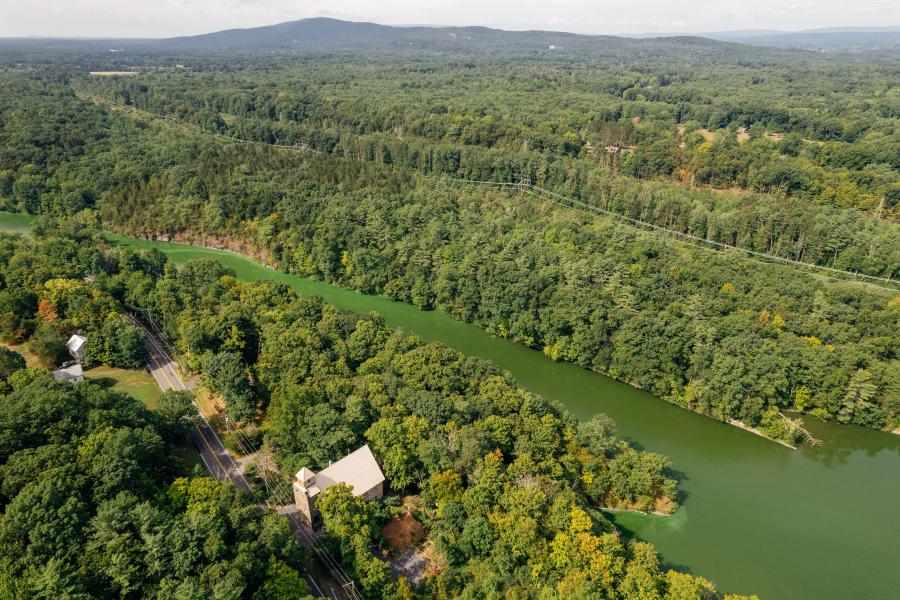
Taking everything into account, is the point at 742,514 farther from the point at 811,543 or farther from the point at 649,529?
the point at 649,529

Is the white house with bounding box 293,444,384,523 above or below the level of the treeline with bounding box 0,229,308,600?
below

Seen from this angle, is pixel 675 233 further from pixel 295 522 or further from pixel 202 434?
pixel 202 434

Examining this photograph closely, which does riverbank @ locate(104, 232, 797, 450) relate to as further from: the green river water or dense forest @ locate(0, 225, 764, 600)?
the green river water

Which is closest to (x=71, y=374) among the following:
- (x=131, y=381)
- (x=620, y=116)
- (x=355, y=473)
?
(x=131, y=381)

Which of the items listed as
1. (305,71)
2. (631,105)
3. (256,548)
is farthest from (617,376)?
(305,71)

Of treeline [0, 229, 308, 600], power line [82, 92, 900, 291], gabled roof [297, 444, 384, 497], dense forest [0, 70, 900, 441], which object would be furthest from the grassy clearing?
power line [82, 92, 900, 291]

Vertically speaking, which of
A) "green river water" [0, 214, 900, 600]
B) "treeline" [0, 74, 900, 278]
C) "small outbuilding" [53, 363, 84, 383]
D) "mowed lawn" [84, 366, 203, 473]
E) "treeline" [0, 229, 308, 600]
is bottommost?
"green river water" [0, 214, 900, 600]
